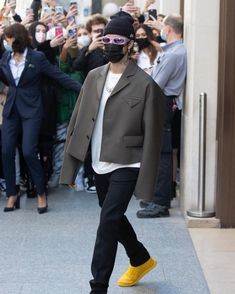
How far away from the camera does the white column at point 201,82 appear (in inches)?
279

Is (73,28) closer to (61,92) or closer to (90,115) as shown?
(61,92)

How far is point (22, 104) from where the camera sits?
7.87 m

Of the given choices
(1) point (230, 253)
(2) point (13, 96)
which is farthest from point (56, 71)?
(1) point (230, 253)

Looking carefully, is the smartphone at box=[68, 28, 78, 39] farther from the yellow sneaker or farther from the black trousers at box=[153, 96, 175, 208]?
the yellow sneaker

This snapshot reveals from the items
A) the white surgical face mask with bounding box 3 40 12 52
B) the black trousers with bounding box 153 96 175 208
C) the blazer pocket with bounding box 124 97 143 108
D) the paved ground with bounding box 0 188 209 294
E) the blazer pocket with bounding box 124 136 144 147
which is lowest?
the paved ground with bounding box 0 188 209 294

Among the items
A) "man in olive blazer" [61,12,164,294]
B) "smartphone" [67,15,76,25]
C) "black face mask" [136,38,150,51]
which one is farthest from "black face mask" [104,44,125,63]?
"smartphone" [67,15,76,25]

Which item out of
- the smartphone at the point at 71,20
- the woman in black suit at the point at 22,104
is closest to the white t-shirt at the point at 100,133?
the woman in black suit at the point at 22,104

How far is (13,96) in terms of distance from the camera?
7.88 m

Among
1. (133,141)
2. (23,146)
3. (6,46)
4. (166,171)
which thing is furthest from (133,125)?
(6,46)

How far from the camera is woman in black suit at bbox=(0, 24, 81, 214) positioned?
307 inches

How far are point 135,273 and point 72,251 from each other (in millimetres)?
1078

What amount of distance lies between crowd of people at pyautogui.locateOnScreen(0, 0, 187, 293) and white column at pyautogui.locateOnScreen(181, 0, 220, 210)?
0.31 m

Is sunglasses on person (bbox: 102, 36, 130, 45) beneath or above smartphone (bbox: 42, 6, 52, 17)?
beneath

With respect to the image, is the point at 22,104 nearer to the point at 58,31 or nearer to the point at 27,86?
the point at 27,86
